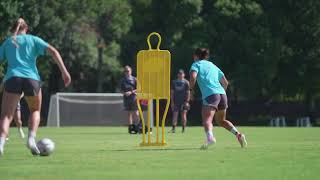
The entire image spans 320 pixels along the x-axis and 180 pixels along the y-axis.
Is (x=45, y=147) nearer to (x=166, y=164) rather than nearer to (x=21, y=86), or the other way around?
(x=21, y=86)

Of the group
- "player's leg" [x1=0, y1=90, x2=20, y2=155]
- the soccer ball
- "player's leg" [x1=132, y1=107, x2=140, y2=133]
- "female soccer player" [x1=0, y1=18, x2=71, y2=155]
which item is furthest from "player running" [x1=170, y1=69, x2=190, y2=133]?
"player's leg" [x1=0, y1=90, x2=20, y2=155]

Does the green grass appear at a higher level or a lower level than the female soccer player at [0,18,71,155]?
lower

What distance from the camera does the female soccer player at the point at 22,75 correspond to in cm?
1234

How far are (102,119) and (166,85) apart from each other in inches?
849

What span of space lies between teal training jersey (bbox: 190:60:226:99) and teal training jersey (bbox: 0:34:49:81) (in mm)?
3673

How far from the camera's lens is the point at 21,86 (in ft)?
40.4

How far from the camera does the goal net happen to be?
123 ft

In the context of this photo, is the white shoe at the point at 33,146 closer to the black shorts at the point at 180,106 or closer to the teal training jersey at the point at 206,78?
the teal training jersey at the point at 206,78

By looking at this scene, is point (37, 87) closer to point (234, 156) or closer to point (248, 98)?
point (234, 156)

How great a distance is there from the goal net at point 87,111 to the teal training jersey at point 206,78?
22108mm

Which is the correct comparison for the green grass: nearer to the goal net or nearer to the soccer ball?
the soccer ball

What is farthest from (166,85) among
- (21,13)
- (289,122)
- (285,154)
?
(289,122)

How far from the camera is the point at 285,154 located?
13.2 metres

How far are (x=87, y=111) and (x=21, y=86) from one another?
1004 inches
